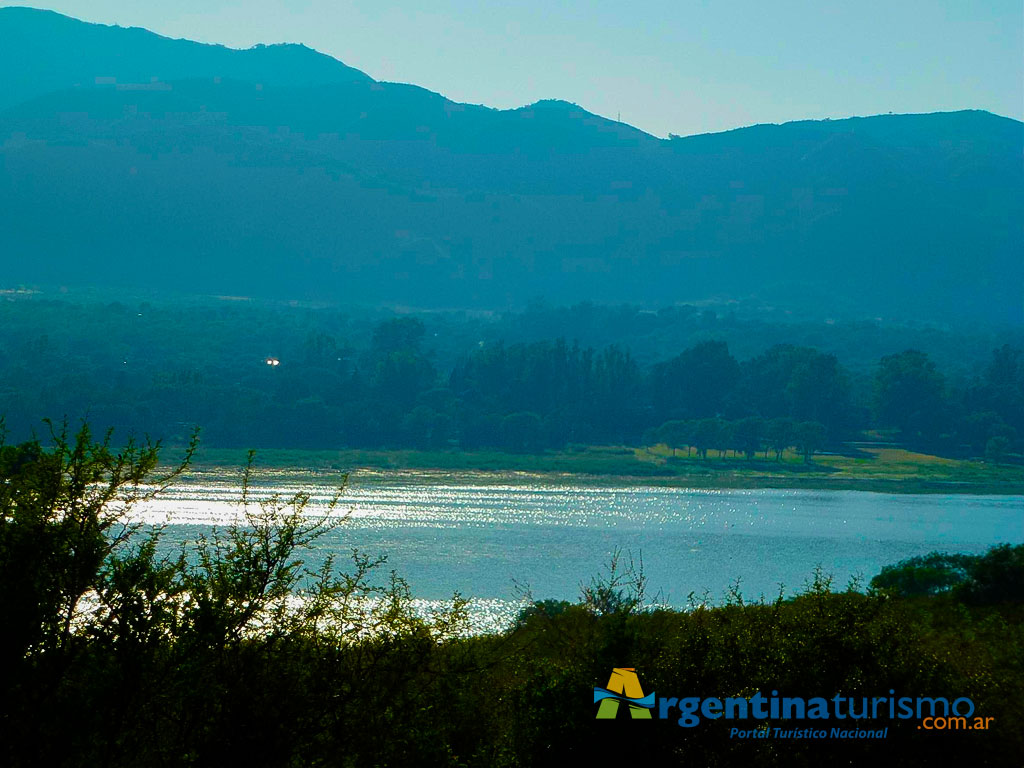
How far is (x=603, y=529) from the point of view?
73500mm

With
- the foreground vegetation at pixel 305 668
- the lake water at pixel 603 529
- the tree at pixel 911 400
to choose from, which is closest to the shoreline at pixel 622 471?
the lake water at pixel 603 529

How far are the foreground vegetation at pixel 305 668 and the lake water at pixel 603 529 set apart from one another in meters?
24.5

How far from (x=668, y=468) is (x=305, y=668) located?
112381 millimetres

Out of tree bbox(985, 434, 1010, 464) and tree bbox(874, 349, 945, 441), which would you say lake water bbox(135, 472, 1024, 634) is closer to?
tree bbox(985, 434, 1010, 464)

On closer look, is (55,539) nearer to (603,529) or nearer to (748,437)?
(603,529)

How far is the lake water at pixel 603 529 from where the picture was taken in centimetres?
5388

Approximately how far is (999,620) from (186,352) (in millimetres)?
147373

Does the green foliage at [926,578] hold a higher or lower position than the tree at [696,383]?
lower

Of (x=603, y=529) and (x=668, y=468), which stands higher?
(x=668, y=468)

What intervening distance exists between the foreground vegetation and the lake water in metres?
24.5

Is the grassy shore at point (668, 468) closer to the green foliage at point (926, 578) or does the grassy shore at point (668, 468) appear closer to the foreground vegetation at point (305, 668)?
the green foliage at point (926, 578)

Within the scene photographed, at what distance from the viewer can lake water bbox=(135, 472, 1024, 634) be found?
53875mm

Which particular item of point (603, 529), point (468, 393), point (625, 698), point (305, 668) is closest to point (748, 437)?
point (468, 393)

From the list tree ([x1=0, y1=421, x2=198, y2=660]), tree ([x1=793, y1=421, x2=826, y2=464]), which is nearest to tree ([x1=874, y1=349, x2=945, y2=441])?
tree ([x1=793, y1=421, x2=826, y2=464])
